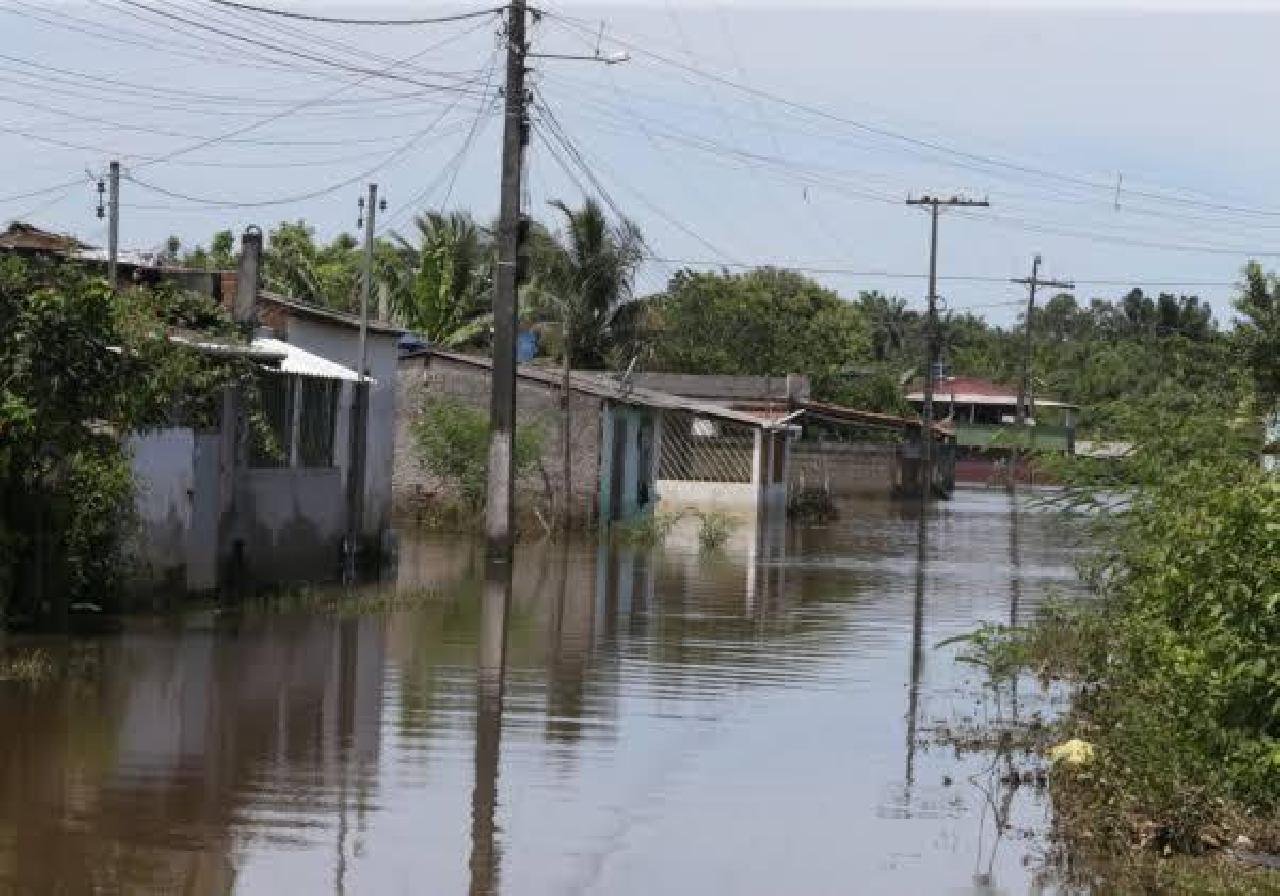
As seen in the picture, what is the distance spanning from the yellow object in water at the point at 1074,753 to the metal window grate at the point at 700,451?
35.6 metres

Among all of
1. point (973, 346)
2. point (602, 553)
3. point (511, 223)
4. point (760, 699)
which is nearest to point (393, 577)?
point (511, 223)

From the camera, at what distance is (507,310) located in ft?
92.9

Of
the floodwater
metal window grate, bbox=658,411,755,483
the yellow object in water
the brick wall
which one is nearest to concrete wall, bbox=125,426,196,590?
the floodwater

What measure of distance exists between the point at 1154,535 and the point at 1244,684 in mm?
2725

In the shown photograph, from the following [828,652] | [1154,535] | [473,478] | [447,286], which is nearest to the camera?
[1154,535]

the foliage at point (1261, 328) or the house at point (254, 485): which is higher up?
the foliage at point (1261, 328)

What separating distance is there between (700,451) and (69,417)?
32.5 metres

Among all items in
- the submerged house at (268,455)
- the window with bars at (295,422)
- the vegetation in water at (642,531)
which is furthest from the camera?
the vegetation in water at (642,531)

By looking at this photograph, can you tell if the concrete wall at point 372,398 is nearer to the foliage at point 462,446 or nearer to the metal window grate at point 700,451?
the foliage at point 462,446

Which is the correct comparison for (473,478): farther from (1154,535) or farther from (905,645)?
(1154,535)

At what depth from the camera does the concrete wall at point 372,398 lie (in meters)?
28.5

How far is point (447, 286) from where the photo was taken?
47.5m

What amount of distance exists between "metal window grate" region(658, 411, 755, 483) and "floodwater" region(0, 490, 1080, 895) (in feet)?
80.0

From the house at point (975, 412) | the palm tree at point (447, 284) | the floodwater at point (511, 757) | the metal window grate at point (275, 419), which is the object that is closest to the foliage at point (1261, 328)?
the floodwater at point (511, 757)
